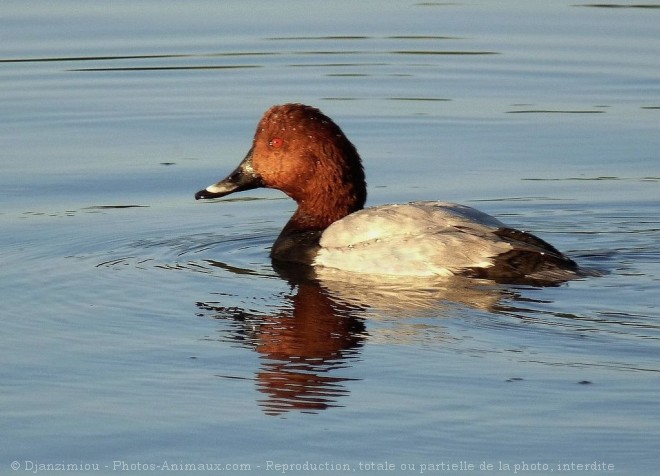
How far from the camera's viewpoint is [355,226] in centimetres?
866

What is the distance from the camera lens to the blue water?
583cm

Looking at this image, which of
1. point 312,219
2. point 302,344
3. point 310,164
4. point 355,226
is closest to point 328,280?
point 355,226

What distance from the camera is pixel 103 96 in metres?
13.7

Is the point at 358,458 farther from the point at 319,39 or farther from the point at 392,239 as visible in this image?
the point at 319,39

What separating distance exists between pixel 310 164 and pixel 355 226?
2.74 feet

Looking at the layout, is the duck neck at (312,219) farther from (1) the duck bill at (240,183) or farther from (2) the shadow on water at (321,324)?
(1) the duck bill at (240,183)

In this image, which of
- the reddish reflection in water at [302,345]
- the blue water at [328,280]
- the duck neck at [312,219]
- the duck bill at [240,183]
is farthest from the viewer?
the duck bill at [240,183]

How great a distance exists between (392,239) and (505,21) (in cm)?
796

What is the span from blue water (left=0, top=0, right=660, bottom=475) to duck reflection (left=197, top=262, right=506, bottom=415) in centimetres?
2

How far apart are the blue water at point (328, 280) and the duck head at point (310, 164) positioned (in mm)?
485

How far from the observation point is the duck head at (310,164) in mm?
9242

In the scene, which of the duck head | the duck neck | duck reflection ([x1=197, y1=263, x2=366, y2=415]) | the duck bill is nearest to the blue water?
duck reflection ([x1=197, y1=263, x2=366, y2=415])

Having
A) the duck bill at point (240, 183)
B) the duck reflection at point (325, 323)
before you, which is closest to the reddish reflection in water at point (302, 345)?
the duck reflection at point (325, 323)

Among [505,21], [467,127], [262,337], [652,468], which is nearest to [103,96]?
[467,127]
